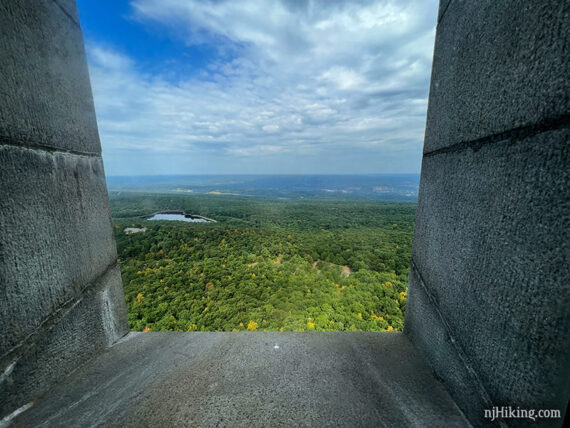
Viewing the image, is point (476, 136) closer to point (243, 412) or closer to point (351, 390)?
point (351, 390)

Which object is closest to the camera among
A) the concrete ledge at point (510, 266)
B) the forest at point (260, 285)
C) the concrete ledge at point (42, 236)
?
the concrete ledge at point (510, 266)

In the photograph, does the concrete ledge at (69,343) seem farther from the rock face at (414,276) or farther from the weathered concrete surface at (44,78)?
the weathered concrete surface at (44,78)

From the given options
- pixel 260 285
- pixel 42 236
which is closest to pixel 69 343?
pixel 42 236

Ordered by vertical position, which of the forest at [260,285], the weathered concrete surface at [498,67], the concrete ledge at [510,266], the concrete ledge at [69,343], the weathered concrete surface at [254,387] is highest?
the weathered concrete surface at [498,67]

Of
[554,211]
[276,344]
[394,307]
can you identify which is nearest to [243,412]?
[276,344]

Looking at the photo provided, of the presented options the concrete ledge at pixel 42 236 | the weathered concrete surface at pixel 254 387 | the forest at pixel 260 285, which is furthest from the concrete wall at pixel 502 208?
the forest at pixel 260 285

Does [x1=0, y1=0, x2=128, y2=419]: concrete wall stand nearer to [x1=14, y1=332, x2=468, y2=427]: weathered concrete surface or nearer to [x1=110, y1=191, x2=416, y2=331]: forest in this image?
[x1=14, y1=332, x2=468, y2=427]: weathered concrete surface

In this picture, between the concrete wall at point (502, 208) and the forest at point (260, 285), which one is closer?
the concrete wall at point (502, 208)

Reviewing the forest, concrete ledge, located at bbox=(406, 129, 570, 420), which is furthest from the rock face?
the forest

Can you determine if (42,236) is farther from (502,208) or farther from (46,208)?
(502,208)
